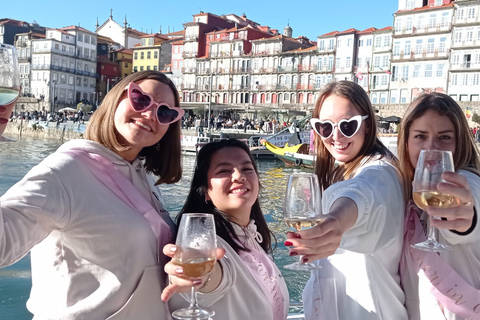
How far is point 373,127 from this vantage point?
2158mm

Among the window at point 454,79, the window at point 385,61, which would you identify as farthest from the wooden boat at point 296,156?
the window at point 385,61

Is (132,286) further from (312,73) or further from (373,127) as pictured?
(312,73)

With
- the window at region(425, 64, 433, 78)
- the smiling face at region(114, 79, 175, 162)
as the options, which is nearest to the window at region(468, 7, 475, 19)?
the window at region(425, 64, 433, 78)

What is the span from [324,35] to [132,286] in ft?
151

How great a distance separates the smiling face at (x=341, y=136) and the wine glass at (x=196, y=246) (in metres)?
0.76

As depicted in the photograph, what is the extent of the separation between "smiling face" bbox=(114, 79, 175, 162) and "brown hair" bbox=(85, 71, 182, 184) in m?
0.03

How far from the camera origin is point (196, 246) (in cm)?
158

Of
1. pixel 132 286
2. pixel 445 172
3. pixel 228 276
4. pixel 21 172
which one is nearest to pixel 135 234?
pixel 132 286

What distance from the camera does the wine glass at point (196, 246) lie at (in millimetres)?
1563

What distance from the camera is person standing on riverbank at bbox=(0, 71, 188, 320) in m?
1.59

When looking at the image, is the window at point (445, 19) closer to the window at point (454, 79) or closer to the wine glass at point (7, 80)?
the window at point (454, 79)

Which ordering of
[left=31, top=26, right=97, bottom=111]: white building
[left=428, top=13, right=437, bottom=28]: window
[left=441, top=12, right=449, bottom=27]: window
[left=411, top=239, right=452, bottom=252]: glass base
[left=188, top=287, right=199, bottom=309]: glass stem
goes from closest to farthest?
[left=188, top=287, right=199, bottom=309]: glass stem
[left=411, top=239, right=452, bottom=252]: glass base
[left=441, top=12, right=449, bottom=27]: window
[left=428, top=13, right=437, bottom=28]: window
[left=31, top=26, right=97, bottom=111]: white building

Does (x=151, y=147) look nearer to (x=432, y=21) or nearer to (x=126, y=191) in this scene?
(x=126, y=191)

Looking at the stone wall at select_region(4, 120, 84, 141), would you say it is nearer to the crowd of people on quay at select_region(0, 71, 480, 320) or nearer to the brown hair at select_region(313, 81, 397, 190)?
the crowd of people on quay at select_region(0, 71, 480, 320)
